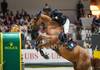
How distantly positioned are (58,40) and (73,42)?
0.18 meters

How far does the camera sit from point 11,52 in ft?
7.11

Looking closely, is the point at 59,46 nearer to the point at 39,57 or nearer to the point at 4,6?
the point at 39,57

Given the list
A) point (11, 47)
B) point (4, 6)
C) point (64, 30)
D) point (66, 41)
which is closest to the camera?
point (11, 47)

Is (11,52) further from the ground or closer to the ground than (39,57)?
further from the ground

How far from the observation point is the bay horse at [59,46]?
3475 millimetres

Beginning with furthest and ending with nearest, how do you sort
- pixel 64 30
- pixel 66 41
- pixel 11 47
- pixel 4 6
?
pixel 4 6 → pixel 64 30 → pixel 66 41 → pixel 11 47

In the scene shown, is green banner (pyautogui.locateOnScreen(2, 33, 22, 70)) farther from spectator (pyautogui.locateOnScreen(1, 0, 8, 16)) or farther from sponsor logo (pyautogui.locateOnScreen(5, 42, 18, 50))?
spectator (pyautogui.locateOnScreen(1, 0, 8, 16))

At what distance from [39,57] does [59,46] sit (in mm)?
269

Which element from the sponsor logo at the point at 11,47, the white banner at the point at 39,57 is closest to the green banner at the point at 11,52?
the sponsor logo at the point at 11,47

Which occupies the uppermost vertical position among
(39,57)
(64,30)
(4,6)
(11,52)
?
(4,6)

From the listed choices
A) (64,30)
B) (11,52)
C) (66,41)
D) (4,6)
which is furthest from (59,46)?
(4,6)

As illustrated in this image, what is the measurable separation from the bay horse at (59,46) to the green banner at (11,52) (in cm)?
132

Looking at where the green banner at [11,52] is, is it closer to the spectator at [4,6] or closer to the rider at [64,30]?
the rider at [64,30]

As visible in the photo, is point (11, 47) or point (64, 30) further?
point (64, 30)
